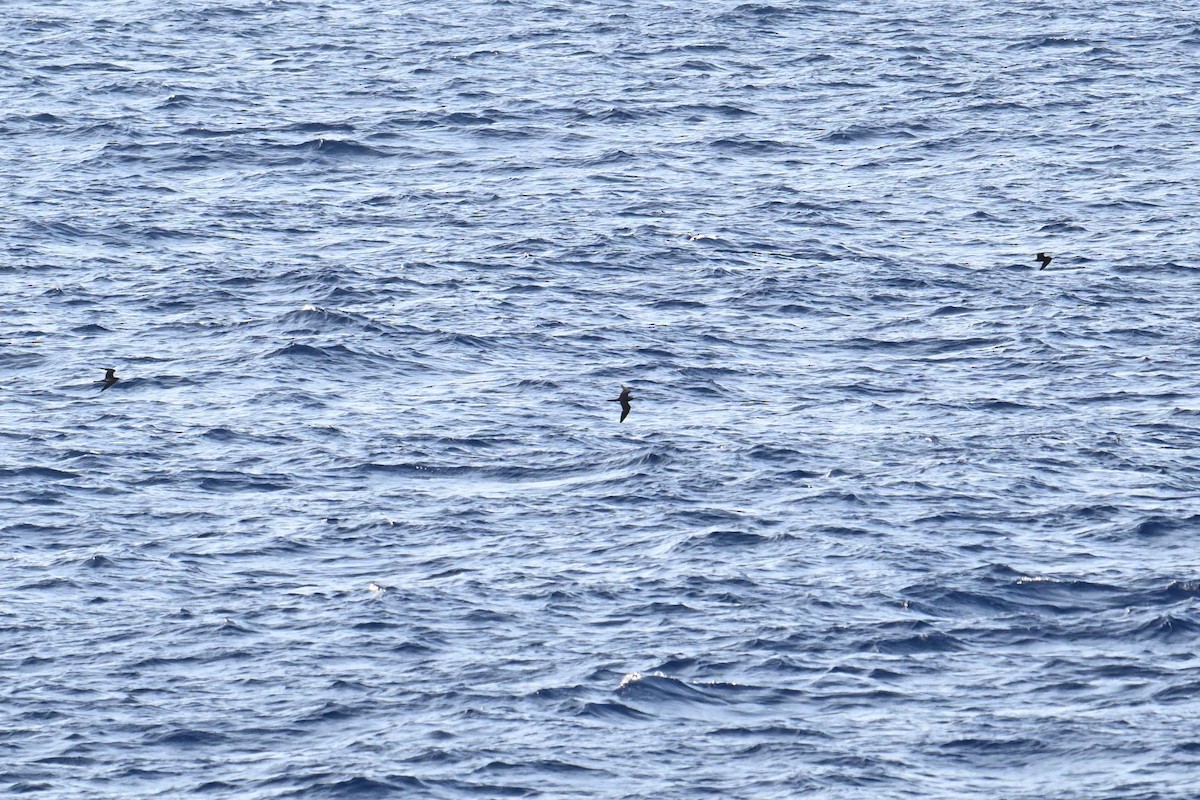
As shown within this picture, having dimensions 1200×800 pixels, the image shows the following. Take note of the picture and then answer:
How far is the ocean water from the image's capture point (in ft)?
183

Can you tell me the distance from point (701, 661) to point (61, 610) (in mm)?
16551

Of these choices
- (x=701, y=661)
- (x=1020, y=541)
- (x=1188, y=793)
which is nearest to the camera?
(x=1188, y=793)

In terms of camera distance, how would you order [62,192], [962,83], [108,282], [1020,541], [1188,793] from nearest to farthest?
[1188,793]
[1020,541]
[108,282]
[62,192]
[962,83]

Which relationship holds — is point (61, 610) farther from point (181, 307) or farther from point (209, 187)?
point (209, 187)

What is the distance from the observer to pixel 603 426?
241 feet

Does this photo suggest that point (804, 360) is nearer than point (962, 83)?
Yes

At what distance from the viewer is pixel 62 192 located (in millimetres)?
95812

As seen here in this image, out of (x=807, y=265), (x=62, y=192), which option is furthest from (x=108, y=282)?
(x=807, y=265)

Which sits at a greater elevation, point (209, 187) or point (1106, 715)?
point (209, 187)

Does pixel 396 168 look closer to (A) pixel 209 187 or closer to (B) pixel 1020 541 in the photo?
(A) pixel 209 187

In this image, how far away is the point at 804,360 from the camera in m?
78.1

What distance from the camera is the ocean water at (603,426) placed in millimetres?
55906

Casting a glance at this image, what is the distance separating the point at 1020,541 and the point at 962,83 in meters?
52.2

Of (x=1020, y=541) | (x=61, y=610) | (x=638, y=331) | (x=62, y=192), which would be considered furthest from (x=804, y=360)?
(x=62, y=192)
